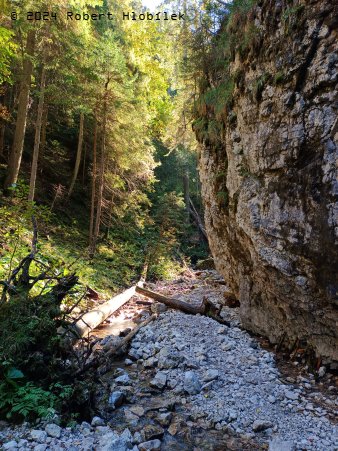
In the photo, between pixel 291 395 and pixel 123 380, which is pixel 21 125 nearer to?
pixel 123 380

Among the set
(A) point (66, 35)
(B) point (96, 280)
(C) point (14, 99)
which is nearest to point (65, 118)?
(C) point (14, 99)

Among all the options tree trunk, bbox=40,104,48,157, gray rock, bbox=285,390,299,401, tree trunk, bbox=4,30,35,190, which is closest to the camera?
gray rock, bbox=285,390,299,401

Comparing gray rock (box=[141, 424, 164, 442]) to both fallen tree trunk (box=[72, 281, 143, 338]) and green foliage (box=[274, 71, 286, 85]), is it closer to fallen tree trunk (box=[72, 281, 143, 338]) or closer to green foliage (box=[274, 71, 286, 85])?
fallen tree trunk (box=[72, 281, 143, 338])

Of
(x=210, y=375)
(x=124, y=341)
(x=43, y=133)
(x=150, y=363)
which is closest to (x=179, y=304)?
(x=124, y=341)

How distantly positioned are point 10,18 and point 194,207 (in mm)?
18021

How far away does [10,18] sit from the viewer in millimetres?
10344

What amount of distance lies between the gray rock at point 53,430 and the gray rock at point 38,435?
0.06m

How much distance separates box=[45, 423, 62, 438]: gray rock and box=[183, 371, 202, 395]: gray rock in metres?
2.12

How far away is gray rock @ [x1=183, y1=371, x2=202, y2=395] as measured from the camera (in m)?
4.94

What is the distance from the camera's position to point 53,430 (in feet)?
11.5

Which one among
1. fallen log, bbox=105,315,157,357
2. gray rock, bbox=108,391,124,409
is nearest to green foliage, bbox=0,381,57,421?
gray rock, bbox=108,391,124,409

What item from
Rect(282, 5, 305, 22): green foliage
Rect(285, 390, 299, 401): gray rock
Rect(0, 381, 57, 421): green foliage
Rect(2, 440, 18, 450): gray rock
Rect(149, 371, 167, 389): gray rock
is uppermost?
Rect(282, 5, 305, 22): green foliage

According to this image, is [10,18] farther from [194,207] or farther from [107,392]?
[194,207]

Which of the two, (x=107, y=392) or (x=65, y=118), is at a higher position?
(x=65, y=118)
